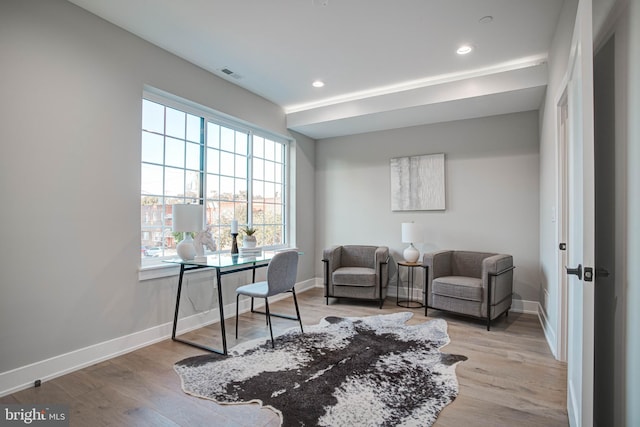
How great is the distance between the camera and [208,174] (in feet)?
12.7

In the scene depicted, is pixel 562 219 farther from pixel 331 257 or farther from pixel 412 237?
pixel 331 257

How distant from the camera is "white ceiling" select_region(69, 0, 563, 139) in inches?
105

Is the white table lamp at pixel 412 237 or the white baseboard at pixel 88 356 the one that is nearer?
the white baseboard at pixel 88 356

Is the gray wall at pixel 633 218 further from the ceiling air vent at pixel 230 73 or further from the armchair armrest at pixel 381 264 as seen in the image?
the ceiling air vent at pixel 230 73

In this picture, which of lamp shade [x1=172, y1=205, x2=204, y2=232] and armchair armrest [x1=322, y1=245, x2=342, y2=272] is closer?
lamp shade [x1=172, y1=205, x2=204, y2=232]

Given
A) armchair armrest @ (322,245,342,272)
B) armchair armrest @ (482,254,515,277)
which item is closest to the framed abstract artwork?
armchair armrest @ (322,245,342,272)

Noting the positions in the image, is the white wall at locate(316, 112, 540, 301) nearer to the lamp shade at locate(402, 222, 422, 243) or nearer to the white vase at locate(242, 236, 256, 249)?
the lamp shade at locate(402, 222, 422, 243)

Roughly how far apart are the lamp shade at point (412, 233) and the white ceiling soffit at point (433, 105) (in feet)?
→ 4.76

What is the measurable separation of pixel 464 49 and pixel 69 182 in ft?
12.1

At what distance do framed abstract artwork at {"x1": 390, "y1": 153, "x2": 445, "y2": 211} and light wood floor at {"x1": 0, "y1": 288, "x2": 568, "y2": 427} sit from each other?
6.40 feet

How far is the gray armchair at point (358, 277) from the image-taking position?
4.31 meters

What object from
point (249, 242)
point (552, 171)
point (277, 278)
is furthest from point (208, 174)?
point (552, 171)

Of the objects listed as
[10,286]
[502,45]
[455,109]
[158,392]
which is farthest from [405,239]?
[10,286]

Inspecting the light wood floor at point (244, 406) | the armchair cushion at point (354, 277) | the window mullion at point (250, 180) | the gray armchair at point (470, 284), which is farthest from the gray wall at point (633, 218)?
the window mullion at point (250, 180)
